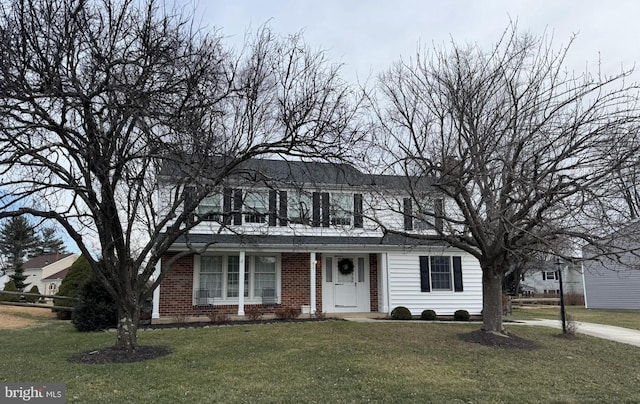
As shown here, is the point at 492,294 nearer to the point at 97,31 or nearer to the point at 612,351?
the point at 612,351

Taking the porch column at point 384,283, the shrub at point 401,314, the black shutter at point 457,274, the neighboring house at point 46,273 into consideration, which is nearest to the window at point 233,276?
the porch column at point 384,283

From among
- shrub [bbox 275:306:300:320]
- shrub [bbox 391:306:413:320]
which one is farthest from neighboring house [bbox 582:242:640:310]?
shrub [bbox 275:306:300:320]

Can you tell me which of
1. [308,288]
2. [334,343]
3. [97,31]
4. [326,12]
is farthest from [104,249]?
[308,288]

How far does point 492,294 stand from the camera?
1108 centimetres

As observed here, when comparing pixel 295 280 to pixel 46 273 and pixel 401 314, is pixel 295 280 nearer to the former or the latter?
pixel 401 314

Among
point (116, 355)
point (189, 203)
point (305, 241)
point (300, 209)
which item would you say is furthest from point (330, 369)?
point (305, 241)

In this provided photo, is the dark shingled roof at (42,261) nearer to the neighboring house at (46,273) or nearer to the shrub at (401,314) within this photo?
the neighboring house at (46,273)

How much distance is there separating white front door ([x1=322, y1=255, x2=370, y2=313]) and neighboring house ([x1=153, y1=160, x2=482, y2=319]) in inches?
1.5

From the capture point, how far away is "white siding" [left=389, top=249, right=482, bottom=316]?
16.4 m

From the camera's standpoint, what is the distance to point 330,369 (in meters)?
7.59

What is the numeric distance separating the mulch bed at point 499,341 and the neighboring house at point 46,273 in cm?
4307

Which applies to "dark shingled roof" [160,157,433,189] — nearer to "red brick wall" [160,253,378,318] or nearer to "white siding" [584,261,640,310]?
"red brick wall" [160,253,378,318]

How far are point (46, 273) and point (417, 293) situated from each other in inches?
1668

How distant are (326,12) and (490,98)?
4307mm
